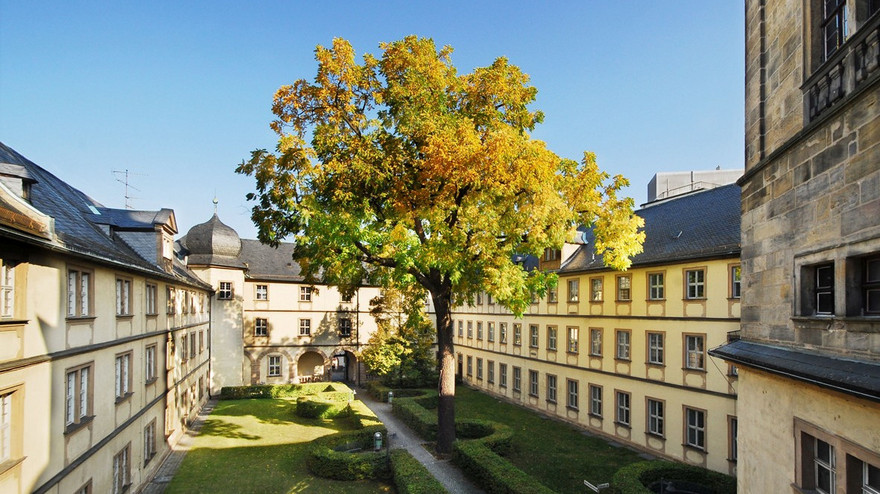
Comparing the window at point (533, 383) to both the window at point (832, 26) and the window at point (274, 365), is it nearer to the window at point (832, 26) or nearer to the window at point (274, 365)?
the window at point (274, 365)

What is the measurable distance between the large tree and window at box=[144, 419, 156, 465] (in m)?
8.30

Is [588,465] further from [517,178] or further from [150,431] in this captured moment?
[150,431]

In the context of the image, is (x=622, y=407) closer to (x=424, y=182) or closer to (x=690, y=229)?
(x=690, y=229)

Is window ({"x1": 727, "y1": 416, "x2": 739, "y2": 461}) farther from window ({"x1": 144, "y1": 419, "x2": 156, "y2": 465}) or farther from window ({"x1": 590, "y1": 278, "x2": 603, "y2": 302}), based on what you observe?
window ({"x1": 144, "y1": 419, "x2": 156, "y2": 465})

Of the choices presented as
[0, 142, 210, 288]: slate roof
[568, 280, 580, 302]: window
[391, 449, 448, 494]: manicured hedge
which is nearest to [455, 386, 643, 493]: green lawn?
[391, 449, 448, 494]: manicured hedge

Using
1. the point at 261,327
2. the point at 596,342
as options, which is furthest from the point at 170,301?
the point at 596,342

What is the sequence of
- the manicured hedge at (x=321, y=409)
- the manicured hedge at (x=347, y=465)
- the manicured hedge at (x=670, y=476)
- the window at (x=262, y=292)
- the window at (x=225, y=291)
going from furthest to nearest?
1. the window at (x=262, y=292)
2. the window at (x=225, y=291)
3. the manicured hedge at (x=321, y=409)
4. the manicured hedge at (x=347, y=465)
5. the manicured hedge at (x=670, y=476)

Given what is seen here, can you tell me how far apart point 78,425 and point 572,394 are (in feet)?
71.0

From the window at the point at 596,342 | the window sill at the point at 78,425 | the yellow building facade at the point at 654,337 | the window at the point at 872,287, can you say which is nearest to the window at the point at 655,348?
the yellow building facade at the point at 654,337

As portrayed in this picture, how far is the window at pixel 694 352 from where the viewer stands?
18953mm

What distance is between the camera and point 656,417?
68.1 ft

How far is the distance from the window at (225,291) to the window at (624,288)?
2657 centimetres

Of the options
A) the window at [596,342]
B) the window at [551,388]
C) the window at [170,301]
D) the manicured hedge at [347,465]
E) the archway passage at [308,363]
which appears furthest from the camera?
the archway passage at [308,363]

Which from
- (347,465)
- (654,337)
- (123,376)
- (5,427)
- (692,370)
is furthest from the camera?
(654,337)
